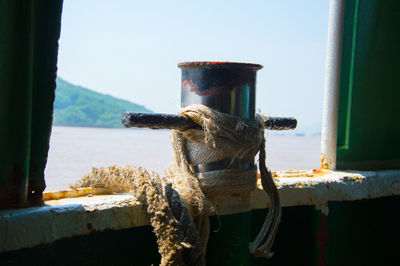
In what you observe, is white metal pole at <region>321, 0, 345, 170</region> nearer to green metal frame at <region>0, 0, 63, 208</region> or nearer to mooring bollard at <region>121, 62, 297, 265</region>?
mooring bollard at <region>121, 62, 297, 265</region>

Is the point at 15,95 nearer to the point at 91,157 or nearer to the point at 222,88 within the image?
the point at 222,88

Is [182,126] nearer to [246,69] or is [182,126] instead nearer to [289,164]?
[246,69]

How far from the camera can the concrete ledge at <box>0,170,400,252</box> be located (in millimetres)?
1236

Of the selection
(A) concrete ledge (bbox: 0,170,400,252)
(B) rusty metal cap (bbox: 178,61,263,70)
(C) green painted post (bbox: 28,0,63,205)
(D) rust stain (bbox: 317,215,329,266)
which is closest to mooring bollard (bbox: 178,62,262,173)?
(B) rusty metal cap (bbox: 178,61,263,70)

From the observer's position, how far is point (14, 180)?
4.26 ft

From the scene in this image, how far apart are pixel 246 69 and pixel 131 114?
42cm

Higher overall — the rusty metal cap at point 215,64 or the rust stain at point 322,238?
the rusty metal cap at point 215,64

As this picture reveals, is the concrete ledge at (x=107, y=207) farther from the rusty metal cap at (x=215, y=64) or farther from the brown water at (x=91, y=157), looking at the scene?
the rusty metal cap at (x=215, y=64)

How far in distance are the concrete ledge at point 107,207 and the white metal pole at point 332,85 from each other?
0.68 feet

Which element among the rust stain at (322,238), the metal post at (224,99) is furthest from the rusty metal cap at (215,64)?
the rust stain at (322,238)

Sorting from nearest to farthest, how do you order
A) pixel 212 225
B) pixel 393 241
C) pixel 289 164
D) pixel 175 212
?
pixel 175 212 → pixel 212 225 → pixel 393 241 → pixel 289 164

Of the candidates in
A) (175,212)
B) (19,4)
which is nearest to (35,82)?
(19,4)

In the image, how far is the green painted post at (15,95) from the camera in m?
1.26

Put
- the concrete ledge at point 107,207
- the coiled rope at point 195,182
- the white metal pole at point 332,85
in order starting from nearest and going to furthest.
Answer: the concrete ledge at point 107,207 → the coiled rope at point 195,182 → the white metal pole at point 332,85
